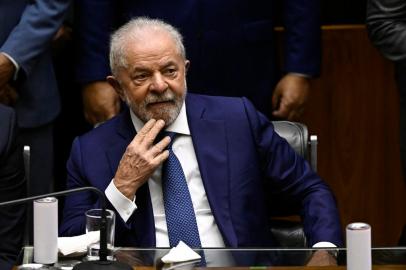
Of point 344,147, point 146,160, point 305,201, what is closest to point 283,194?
point 305,201

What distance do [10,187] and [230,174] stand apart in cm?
62

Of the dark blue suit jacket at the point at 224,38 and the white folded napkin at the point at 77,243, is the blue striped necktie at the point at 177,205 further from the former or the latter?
the dark blue suit jacket at the point at 224,38

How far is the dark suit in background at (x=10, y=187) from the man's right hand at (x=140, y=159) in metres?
0.35

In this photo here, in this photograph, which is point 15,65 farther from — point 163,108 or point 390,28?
point 390,28

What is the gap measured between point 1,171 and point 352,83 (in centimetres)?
158

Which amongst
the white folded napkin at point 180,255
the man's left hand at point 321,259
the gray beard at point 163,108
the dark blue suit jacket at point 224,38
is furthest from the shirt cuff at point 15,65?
the man's left hand at point 321,259

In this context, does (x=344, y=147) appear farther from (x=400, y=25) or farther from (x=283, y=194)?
(x=283, y=194)

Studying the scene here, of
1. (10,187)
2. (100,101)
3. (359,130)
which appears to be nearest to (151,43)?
(10,187)

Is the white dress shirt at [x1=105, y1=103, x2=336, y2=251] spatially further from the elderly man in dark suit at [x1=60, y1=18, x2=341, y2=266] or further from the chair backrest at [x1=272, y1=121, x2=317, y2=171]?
the chair backrest at [x1=272, y1=121, x2=317, y2=171]

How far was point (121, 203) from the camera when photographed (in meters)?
3.03

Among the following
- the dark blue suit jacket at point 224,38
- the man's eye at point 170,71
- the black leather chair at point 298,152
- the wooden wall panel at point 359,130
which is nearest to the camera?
the man's eye at point 170,71

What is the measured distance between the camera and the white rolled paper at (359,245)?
7.98 feet

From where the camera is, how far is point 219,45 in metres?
3.83

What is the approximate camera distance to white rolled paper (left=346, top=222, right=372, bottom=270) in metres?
2.43
